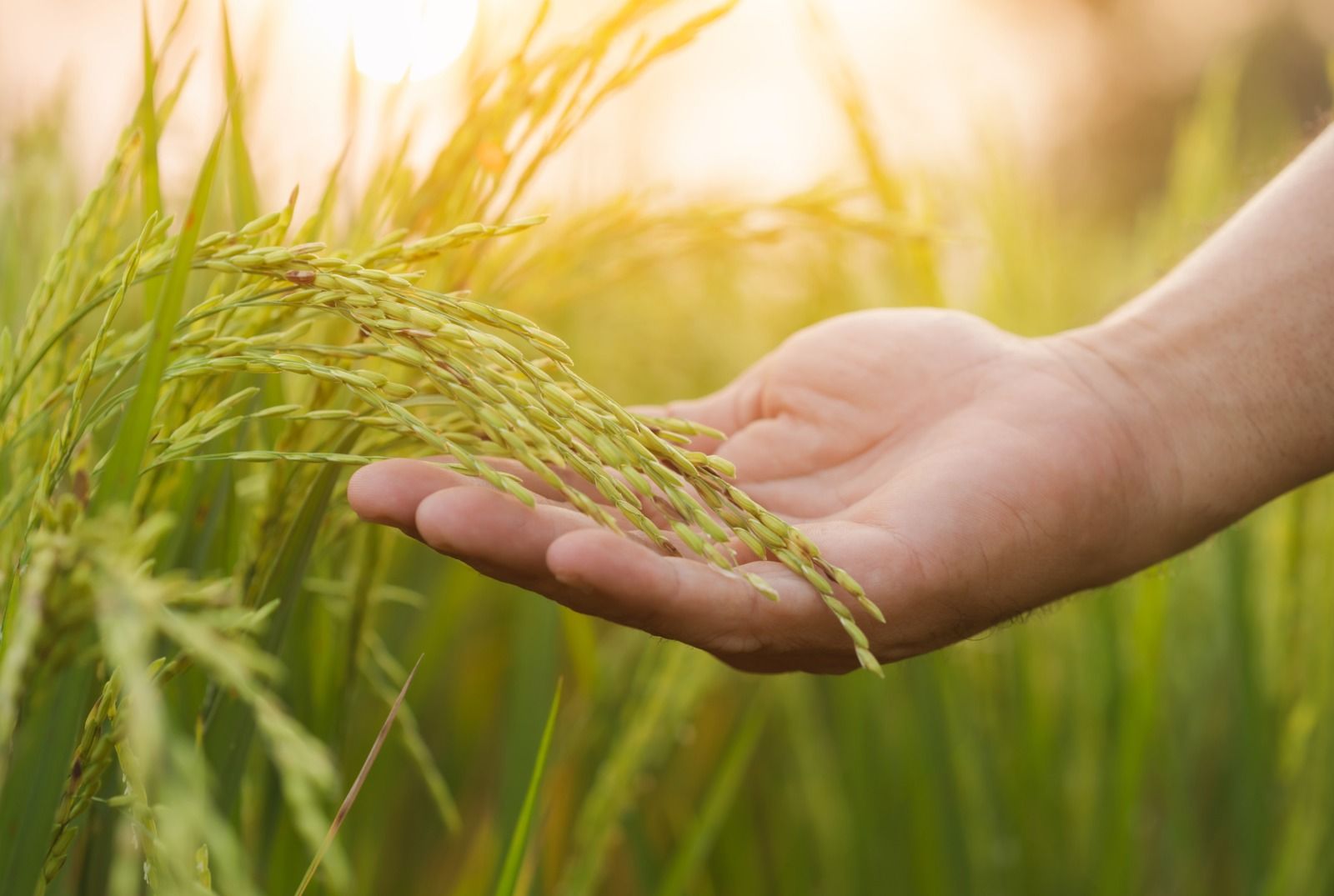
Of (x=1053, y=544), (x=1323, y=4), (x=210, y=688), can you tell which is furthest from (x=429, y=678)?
(x=1323, y=4)

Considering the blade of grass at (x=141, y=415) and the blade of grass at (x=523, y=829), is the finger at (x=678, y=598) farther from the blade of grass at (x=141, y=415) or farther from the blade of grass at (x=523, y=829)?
the blade of grass at (x=141, y=415)

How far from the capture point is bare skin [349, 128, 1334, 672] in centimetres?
80

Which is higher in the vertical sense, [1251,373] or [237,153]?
[237,153]

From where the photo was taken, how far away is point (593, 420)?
1.72 ft

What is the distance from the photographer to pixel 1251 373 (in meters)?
1.01

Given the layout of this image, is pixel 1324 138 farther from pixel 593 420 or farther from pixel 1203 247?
pixel 593 420

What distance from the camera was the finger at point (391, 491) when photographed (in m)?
0.65

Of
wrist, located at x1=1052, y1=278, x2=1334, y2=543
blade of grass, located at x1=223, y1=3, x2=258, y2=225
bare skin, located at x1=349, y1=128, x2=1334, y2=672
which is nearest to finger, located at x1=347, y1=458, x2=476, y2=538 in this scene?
bare skin, located at x1=349, y1=128, x2=1334, y2=672

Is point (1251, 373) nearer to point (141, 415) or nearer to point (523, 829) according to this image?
point (523, 829)

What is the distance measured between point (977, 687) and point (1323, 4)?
16.9 meters

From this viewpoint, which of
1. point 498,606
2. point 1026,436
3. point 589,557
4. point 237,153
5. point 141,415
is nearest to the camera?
point 141,415

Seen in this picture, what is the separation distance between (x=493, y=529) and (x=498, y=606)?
3.94 feet

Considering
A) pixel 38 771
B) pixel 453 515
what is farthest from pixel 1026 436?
pixel 38 771

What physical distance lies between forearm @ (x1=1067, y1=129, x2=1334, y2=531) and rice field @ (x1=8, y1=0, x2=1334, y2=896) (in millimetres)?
186
